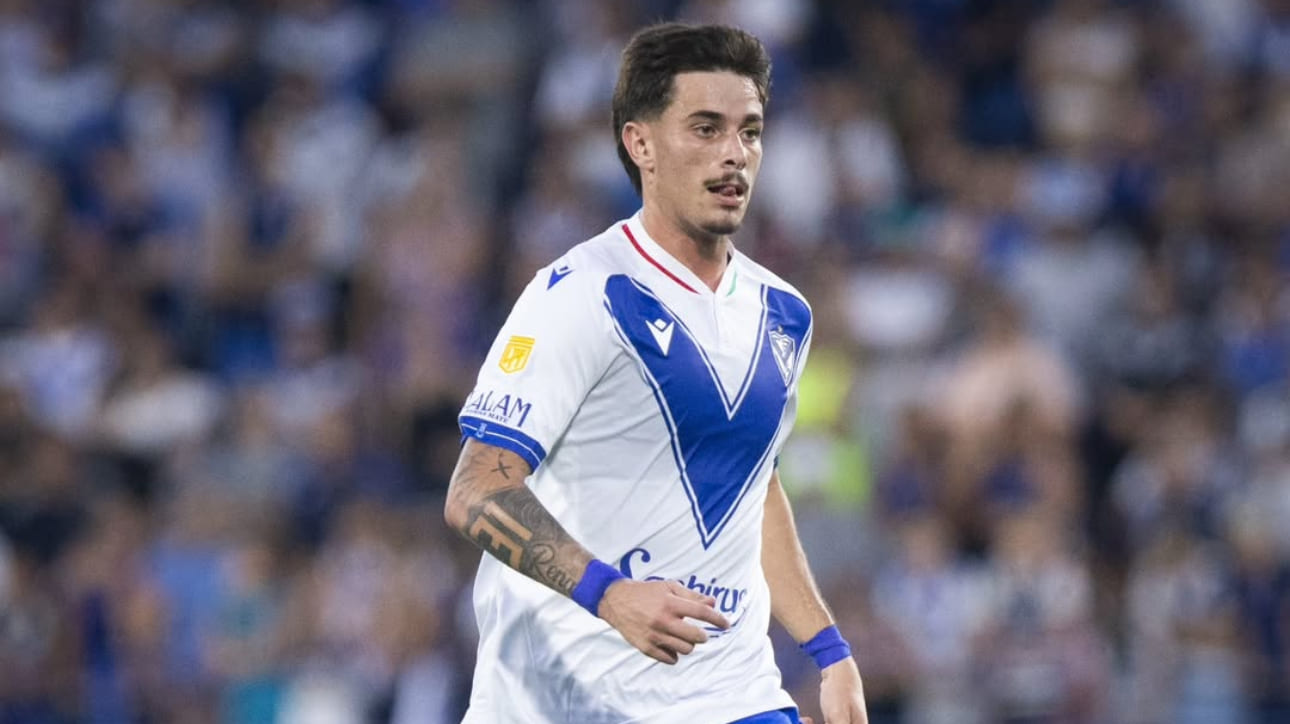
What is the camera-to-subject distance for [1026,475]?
11.3 metres

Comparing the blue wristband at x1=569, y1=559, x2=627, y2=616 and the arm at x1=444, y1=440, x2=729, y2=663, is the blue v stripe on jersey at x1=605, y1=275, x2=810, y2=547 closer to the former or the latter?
the arm at x1=444, y1=440, x2=729, y2=663

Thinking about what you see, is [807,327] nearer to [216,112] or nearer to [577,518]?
[577,518]

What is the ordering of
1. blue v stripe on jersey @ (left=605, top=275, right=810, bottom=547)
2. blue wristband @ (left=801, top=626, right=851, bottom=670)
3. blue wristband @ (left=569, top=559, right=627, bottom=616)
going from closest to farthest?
blue wristband @ (left=569, top=559, right=627, bottom=616)
blue v stripe on jersey @ (left=605, top=275, right=810, bottom=547)
blue wristband @ (left=801, top=626, right=851, bottom=670)

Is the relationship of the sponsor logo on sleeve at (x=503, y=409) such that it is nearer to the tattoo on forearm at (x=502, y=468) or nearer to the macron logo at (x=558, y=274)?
the tattoo on forearm at (x=502, y=468)

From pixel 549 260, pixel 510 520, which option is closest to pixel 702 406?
pixel 510 520

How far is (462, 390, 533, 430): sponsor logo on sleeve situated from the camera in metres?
5.16

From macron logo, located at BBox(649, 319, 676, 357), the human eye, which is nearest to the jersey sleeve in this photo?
macron logo, located at BBox(649, 319, 676, 357)

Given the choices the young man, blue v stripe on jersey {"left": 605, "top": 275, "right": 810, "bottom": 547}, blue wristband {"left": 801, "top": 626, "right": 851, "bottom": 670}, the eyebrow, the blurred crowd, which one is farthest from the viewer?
the blurred crowd

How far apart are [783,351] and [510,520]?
101 centimetres

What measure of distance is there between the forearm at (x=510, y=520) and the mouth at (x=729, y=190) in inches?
33.4

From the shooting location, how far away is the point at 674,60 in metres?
5.50

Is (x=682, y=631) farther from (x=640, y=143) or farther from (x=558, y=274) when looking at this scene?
(x=640, y=143)

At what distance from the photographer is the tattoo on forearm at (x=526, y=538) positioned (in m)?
4.95

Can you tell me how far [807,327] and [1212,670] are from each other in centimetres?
568
